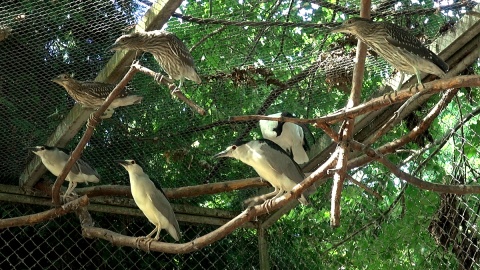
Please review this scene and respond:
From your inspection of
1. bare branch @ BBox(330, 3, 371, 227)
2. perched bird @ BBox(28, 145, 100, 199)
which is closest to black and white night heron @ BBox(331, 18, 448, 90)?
bare branch @ BBox(330, 3, 371, 227)

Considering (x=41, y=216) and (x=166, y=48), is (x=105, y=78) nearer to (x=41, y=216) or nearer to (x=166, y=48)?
(x=166, y=48)

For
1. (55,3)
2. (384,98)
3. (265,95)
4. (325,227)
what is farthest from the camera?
(325,227)

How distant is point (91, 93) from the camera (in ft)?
11.4

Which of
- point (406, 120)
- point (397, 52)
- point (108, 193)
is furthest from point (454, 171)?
point (108, 193)

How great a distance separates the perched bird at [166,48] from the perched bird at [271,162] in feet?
1.40

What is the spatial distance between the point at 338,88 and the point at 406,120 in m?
0.41

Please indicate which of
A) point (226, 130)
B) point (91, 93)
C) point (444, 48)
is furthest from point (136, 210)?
point (444, 48)

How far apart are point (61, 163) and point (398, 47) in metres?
1.84

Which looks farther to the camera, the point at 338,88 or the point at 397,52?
the point at 338,88

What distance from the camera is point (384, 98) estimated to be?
8.27ft

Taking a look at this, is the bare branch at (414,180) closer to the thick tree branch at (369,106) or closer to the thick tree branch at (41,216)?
the thick tree branch at (369,106)

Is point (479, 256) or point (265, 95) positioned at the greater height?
point (265, 95)

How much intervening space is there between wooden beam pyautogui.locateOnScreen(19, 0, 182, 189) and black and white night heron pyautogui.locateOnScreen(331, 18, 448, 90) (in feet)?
2.56

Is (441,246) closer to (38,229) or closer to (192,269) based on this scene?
(192,269)
